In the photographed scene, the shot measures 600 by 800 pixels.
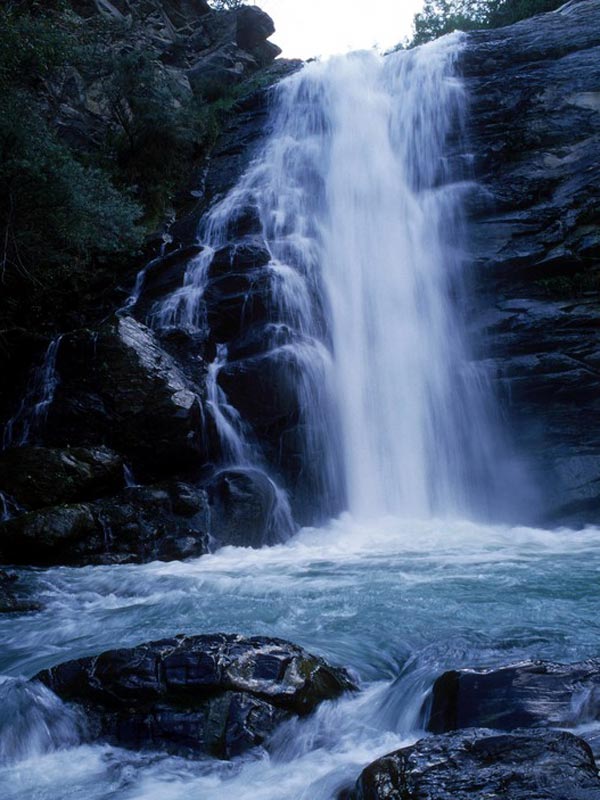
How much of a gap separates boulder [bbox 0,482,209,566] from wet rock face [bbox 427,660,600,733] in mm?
6157

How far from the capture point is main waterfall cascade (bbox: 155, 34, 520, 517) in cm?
1266

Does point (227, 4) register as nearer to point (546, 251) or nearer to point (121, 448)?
point (546, 251)

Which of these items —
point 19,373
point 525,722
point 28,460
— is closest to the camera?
point 525,722

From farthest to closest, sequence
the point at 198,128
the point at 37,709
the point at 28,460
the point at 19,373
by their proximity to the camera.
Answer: the point at 198,128 → the point at 19,373 → the point at 28,460 → the point at 37,709

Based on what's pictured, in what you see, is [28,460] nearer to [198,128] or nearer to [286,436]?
[286,436]

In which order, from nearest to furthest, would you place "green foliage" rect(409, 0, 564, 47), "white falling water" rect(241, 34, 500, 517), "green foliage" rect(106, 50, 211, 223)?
"white falling water" rect(241, 34, 500, 517) → "green foliage" rect(106, 50, 211, 223) → "green foliage" rect(409, 0, 564, 47)

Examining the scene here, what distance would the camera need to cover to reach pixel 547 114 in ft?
54.6

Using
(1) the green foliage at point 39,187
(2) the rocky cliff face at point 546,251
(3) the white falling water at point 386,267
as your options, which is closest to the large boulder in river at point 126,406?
(3) the white falling water at point 386,267

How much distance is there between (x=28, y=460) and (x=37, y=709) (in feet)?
20.9

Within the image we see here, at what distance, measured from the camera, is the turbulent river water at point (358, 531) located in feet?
13.3

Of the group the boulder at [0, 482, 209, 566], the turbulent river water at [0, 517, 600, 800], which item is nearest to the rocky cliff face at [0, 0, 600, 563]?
the boulder at [0, 482, 209, 566]

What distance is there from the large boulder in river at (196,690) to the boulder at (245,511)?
18.4 feet

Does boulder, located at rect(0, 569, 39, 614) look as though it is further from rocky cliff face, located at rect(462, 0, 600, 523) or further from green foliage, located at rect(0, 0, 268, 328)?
rocky cliff face, located at rect(462, 0, 600, 523)

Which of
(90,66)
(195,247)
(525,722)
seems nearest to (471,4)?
(90,66)
